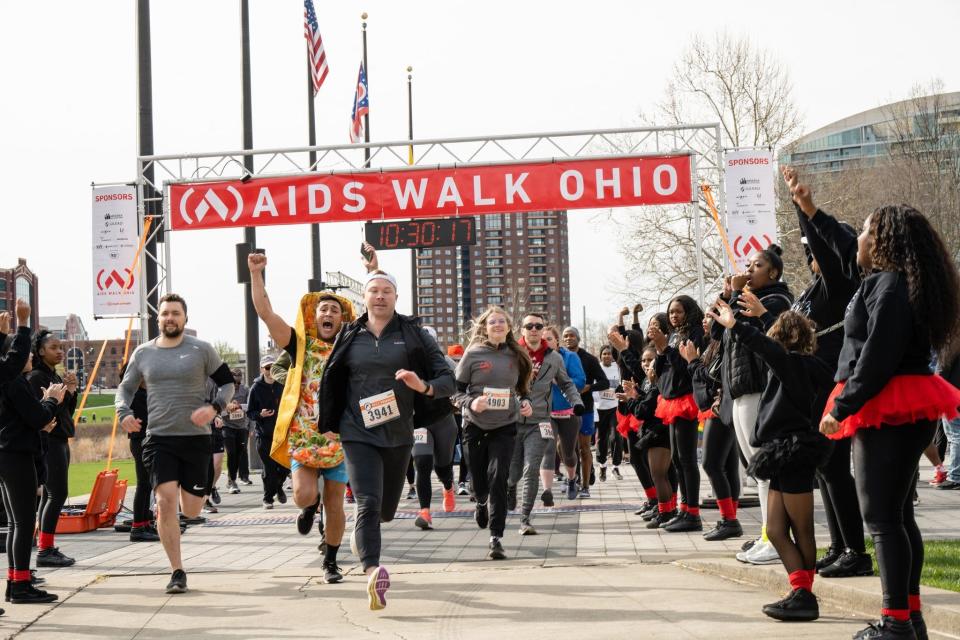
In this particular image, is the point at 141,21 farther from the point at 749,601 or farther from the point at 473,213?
the point at 749,601

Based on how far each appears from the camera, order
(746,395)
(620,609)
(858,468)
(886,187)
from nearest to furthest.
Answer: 1. (858,468)
2. (620,609)
3. (746,395)
4. (886,187)

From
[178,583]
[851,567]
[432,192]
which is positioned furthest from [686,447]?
[432,192]

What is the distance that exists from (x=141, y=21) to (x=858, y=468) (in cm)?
1318

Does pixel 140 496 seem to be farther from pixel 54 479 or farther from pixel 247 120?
pixel 247 120

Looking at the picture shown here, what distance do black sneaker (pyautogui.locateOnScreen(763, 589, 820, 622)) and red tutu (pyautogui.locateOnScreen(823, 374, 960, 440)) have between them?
122cm

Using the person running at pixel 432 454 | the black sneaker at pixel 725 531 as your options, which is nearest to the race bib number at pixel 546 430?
the person running at pixel 432 454

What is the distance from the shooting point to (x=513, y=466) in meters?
10.3

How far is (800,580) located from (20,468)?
5160mm

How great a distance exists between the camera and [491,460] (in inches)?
364

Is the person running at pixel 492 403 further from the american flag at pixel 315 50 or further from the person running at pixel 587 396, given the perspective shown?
the american flag at pixel 315 50

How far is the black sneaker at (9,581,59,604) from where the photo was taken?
7.34 metres

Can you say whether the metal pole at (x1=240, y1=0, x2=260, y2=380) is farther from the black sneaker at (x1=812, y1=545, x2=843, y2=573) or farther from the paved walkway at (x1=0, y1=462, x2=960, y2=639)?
the black sneaker at (x1=812, y1=545, x2=843, y2=573)

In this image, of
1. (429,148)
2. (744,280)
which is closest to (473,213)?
(429,148)

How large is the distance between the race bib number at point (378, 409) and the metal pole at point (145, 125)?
941 centimetres
